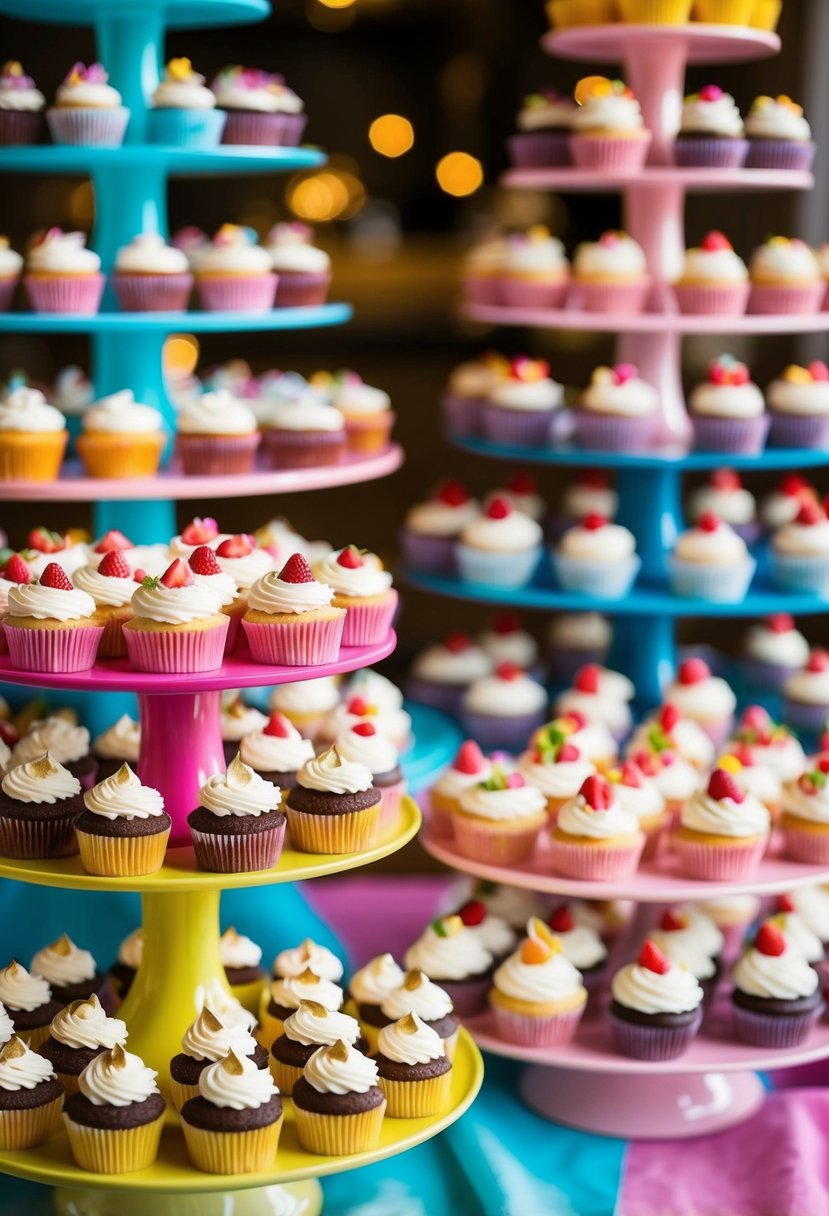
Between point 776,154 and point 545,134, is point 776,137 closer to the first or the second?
point 776,154

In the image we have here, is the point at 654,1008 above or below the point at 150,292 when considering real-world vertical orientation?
below

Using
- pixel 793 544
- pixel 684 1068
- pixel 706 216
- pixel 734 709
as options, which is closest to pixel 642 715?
pixel 734 709

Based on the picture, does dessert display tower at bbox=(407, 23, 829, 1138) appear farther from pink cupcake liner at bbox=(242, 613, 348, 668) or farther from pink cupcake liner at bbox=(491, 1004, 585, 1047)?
pink cupcake liner at bbox=(242, 613, 348, 668)

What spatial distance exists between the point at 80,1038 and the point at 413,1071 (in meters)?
0.46

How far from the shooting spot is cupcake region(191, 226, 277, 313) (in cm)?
304

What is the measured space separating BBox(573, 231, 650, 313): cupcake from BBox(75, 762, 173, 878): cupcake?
1.55 meters

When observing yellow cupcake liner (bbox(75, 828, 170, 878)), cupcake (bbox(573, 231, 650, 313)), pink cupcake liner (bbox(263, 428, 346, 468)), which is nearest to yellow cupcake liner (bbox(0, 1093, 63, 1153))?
yellow cupcake liner (bbox(75, 828, 170, 878))

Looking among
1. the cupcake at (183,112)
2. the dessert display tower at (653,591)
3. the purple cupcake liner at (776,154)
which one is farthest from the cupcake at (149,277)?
the purple cupcake liner at (776,154)

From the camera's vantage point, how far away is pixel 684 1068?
2709mm

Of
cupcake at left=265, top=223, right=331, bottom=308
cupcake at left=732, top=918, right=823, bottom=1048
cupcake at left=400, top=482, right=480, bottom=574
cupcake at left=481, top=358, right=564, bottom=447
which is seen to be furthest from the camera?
cupcake at left=400, top=482, right=480, bottom=574

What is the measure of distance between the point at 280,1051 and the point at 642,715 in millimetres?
1435

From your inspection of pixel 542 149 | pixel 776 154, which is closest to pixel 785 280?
pixel 776 154

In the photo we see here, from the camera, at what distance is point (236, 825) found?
2256 mm

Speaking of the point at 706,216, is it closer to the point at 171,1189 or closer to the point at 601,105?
the point at 601,105
